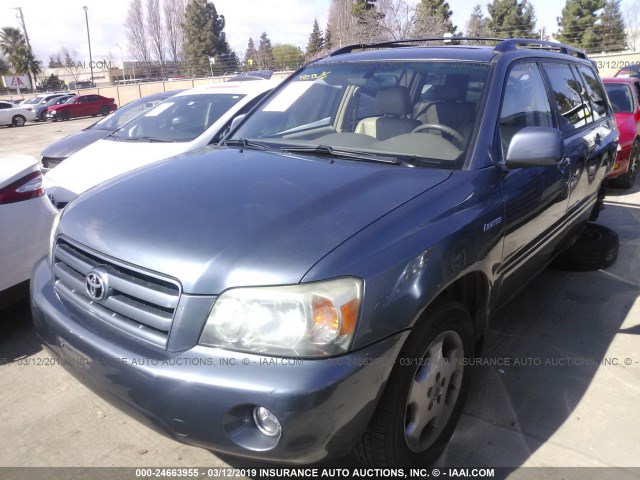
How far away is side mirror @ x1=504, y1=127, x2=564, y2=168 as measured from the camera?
103 inches

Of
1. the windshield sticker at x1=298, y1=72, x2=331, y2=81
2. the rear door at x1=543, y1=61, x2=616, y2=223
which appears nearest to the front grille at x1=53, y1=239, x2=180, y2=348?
the windshield sticker at x1=298, y1=72, x2=331, y2=81

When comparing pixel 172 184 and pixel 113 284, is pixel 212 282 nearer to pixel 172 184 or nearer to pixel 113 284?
pixel 113 284

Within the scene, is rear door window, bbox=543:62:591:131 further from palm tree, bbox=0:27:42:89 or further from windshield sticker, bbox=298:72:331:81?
palm tree, bbox=0:27:42:89

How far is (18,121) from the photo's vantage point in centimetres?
2884

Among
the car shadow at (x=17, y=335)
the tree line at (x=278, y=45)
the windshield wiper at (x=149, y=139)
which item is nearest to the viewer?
the car shadow at (x=17, y=335)

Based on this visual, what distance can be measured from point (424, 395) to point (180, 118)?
487cm

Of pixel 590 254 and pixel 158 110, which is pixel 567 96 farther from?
pixel 158 110

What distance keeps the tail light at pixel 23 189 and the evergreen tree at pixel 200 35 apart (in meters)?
66.5

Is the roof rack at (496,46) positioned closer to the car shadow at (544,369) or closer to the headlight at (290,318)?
the car shadow at (544,369)

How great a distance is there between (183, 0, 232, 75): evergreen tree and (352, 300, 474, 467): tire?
6851 centimetres

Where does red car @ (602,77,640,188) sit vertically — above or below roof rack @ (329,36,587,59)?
below

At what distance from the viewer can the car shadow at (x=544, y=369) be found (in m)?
2.59

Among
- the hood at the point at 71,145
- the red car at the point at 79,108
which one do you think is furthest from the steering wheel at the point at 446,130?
the red car at the point at 79,108

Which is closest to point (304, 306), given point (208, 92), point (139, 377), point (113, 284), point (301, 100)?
point (139, 377)
